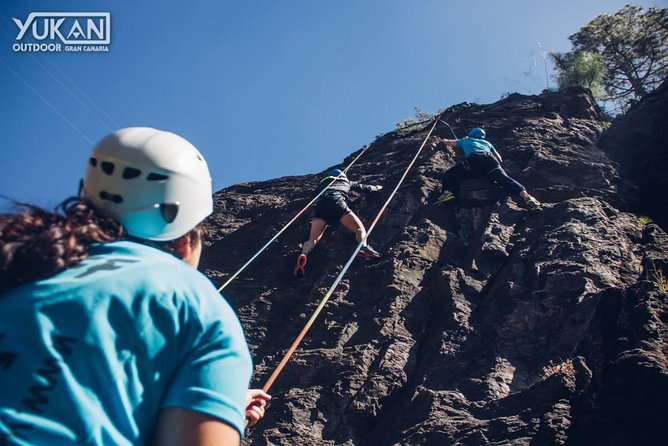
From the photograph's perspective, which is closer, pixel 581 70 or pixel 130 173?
pixel 130 173

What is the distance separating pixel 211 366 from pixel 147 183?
22.9 inches

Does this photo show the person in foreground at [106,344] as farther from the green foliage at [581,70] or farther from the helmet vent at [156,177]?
the green foliage at [581,70]

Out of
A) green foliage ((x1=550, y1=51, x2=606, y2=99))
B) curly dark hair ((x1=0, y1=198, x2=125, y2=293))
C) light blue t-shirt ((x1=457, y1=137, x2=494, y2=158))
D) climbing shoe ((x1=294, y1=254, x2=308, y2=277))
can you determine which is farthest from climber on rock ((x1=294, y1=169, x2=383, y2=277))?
green foliage ((x1=550, y1=51, x2=606, y2=99))

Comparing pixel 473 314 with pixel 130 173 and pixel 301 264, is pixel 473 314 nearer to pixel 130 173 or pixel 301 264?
pixel 301 264

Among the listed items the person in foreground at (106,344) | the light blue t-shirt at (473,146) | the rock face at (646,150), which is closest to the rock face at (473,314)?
the rock face at (646,150)

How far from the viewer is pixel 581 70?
14688 mm

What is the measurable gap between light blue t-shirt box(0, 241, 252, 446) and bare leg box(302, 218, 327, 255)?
6.38m

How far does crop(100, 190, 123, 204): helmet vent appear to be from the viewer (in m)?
1.74

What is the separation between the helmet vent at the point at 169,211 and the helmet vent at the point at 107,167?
16 cm

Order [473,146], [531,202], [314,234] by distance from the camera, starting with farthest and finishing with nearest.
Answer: [473,146] → [314,234] → [531,202]

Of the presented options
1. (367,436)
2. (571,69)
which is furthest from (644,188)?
(571,69)

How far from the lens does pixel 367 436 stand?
16.1ft

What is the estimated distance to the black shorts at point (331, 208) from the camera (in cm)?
822

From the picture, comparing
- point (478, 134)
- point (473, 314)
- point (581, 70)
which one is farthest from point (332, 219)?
point (581, 70)
